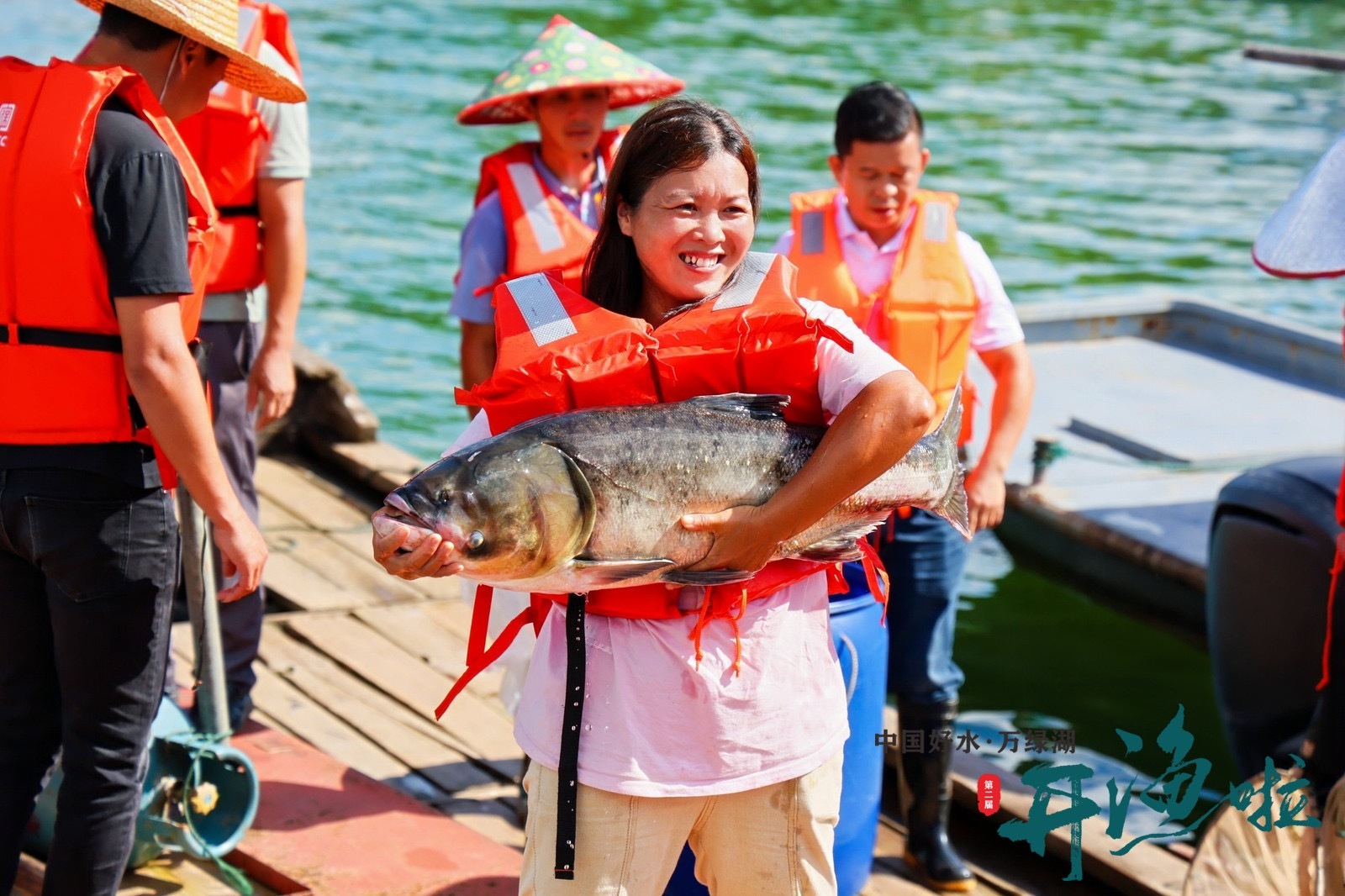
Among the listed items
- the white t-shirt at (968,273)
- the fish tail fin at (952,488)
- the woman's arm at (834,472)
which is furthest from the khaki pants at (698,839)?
the white t-shirt at (968,273)

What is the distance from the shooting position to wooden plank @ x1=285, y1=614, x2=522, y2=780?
473 centimetres

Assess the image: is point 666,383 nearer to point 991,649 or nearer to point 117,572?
point 117,572

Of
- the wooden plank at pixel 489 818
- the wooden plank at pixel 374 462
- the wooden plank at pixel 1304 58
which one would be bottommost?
the wooden plank at pixel 489 818

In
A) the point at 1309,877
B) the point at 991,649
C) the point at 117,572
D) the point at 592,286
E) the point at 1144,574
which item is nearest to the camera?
the point at 592,286

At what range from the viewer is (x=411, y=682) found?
16.8 feet

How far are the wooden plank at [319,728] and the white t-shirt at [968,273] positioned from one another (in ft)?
6.20

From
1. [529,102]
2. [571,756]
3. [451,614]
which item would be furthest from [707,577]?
[451,614]

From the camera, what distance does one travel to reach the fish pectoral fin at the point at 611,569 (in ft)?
7.84

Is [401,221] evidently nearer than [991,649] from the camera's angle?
No

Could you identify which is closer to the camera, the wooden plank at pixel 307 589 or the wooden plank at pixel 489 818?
the wooden plank at pixel 489 818

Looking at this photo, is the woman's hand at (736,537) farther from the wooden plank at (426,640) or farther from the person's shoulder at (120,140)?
the wooden plank at (426,640)

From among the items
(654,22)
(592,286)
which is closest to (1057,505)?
(592,286)

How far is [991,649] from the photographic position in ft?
24.6

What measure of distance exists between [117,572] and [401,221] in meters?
12.2
